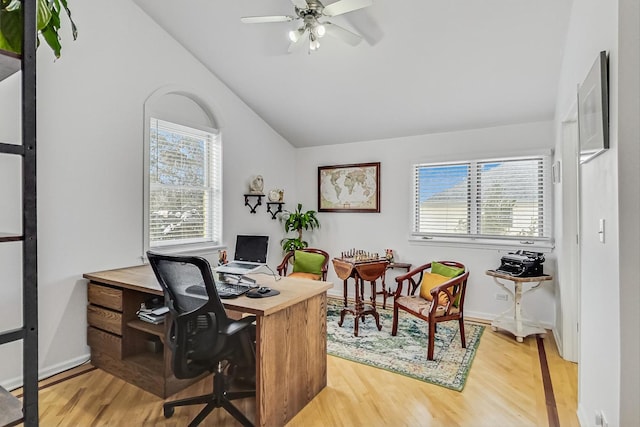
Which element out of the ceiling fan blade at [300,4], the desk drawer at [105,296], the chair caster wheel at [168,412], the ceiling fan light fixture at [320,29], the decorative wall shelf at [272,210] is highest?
the ceiling fan blade at [300,4]

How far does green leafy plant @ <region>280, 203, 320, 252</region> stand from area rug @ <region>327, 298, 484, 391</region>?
1286 mm

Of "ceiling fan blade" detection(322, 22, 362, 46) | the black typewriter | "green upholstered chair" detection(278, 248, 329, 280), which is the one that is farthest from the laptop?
the black typewriter

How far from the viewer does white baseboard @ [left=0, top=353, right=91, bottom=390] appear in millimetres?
2529

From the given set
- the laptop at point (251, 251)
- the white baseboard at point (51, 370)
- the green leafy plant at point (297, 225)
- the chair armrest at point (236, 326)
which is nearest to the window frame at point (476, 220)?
the green leafy plant at point (297, 225)

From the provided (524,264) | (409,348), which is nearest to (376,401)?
(409,348)

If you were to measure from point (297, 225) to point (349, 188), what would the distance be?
92 cm

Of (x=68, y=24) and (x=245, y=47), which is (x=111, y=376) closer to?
(x=68, y=24)

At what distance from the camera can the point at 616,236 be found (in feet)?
4.69

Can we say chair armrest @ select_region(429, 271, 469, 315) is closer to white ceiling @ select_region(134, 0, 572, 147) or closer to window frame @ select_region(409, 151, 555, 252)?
window frame @ select_region(409, 151, 555, 252)

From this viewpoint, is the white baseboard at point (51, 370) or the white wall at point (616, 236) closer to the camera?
the white wall at point (616, 236)

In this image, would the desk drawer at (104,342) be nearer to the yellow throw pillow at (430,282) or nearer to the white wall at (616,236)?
the yellow throw pillow at (430,282)

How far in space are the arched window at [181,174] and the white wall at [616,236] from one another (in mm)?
3467

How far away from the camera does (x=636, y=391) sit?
1.34 metres

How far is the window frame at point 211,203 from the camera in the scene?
336 centimetres
